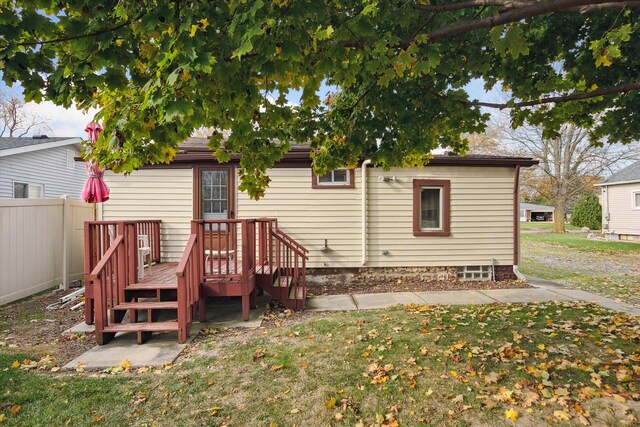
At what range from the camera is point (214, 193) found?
767cm

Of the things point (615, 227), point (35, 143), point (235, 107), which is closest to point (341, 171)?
point (235, 107)

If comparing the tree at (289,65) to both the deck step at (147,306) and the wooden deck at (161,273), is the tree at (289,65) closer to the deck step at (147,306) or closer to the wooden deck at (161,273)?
the deck step at (147,306)

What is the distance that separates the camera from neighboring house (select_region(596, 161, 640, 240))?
19047 millimetres

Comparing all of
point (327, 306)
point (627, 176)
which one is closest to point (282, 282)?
point (327, 306)

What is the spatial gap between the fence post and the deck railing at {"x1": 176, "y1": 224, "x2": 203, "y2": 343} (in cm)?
417

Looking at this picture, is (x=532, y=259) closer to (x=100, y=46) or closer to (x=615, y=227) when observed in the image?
(x=615, y=227)

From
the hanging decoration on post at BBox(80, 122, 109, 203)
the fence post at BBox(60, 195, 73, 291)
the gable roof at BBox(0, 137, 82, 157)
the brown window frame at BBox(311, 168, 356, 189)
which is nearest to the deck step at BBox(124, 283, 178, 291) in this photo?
the hanging decoration on post at BBox(80, 122, 109, 203)

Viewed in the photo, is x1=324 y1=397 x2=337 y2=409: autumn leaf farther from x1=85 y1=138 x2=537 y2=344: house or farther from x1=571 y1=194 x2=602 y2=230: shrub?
x1=571 y1=194 x2=602 y2=230: shrub

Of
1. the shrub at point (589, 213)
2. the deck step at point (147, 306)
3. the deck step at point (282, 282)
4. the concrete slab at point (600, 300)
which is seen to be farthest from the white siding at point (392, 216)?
the shrub at point (589, 213)

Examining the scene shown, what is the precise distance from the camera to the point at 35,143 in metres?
13.9

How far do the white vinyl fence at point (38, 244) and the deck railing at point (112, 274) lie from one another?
266cm

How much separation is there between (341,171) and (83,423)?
623 centimetres

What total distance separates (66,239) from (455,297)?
26.8 feet

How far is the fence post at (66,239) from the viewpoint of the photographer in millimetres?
7363
